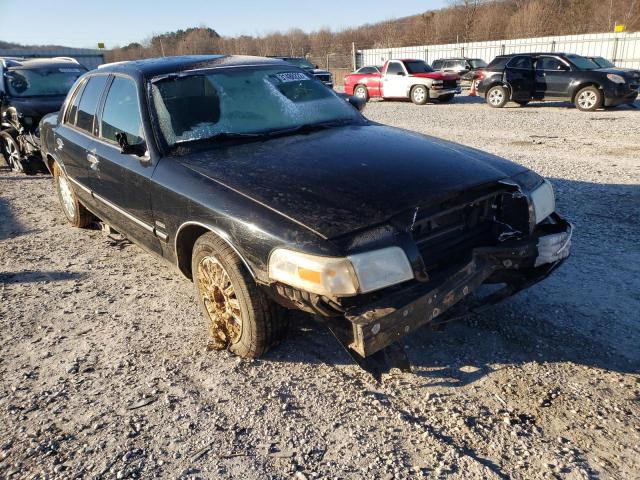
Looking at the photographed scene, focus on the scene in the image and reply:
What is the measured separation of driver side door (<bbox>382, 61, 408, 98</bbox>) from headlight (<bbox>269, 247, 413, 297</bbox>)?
16483mm

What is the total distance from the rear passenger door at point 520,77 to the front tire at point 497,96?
26 centimetres

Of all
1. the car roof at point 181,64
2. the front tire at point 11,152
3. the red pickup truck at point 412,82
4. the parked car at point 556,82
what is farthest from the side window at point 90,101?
the red pickup truck at point 412,82

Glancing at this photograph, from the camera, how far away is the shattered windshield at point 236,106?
128 inches

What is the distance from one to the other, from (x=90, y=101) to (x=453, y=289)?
11.5 feet

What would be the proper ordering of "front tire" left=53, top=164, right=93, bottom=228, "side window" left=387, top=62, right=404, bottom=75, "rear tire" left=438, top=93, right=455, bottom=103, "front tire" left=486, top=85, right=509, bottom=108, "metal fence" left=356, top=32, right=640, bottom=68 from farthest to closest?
"metal fence" left=356, top=32, right=640, bottom=68 → "side window" left=387, top=62, right=404, bottom=75 → "rear tire" left=438, top=93, right=455, bottom=103 → "front tire" left=486, top=85, right=509, bottom=108 → "front tire" left=53, top=164, right=93, bottom=228

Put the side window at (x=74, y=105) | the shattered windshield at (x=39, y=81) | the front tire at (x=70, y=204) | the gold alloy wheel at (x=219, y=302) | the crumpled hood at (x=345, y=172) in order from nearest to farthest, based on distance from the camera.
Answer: the crumpled hood at (x=345, y=172) < the gold alloy wheel at (x=219, y=302) < the side window at (x=74, y=105) < the front tire at (x=70, y=204) < the shattered windshield at (x=39, y=81)

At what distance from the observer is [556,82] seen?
13578mm

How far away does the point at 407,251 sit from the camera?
2.29 meters

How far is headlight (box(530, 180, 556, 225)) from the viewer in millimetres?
2850

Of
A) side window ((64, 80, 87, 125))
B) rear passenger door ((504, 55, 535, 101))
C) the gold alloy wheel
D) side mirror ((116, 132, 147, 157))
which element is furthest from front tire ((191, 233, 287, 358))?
rear passenger door ((504, 55, 535, 101))

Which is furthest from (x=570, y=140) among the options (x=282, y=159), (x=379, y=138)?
(x=282, y=159)

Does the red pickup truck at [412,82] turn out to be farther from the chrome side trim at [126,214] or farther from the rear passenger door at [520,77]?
the chrome side trim at [126,214]

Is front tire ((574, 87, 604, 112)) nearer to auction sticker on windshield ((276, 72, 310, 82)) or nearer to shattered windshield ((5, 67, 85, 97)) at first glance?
auction sticker on windshield ((276, 72, 310, 82))

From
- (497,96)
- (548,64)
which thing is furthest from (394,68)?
(548,64)
